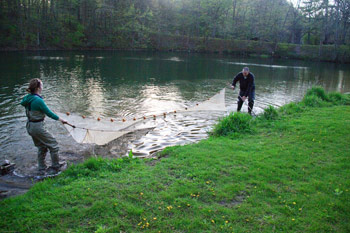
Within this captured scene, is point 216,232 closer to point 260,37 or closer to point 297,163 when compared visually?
point 297,163

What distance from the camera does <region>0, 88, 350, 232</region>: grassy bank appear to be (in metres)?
4.18

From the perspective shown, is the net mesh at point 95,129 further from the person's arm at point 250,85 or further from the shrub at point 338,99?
the shrub at point 338,99

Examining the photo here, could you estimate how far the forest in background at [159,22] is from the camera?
49.5 m

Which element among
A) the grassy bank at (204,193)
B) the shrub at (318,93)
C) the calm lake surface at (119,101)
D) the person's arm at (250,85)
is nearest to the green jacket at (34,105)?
the grassy bank at (204,193)

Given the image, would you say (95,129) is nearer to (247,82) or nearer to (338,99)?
(247,82)

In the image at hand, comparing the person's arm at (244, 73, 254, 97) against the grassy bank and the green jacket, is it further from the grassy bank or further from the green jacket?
the green jacket

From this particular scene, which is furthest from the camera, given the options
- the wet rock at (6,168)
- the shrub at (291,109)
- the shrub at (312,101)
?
the shrub at (312,101)

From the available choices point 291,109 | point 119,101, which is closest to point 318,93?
point 291,109

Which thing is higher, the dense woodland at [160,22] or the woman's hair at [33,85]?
the dense woodland at [160,22]

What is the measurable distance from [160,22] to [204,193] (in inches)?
2731

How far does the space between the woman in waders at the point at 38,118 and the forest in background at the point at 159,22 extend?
4383 cm

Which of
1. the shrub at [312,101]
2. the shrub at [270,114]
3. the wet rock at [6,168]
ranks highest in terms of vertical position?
the shrub at [312,101]

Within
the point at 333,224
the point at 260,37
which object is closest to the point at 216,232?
the point at 333,224

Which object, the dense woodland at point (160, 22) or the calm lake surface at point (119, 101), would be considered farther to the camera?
the dense woodland at point (160, 22)
